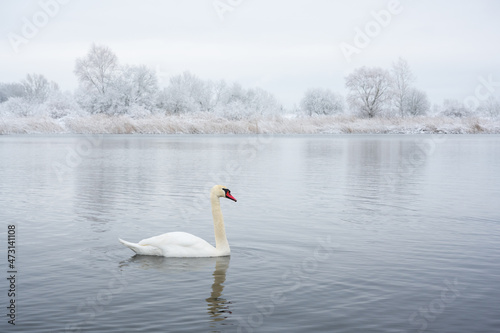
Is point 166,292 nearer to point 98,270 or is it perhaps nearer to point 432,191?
point 98,270

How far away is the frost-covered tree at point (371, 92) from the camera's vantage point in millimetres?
80312

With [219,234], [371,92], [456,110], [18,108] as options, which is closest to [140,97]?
[18,108]

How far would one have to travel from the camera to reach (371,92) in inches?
3184

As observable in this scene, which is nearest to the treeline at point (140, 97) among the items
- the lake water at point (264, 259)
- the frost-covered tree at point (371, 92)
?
the frost-covered tree at point (371, 92)

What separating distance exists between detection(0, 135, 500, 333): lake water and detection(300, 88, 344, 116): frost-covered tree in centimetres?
8802

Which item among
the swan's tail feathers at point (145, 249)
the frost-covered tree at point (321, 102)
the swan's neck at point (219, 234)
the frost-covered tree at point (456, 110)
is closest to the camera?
the swan's tail feathers at point (145, 249)

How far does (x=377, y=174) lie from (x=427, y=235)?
1270 cm

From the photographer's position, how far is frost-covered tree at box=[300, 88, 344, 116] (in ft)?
355

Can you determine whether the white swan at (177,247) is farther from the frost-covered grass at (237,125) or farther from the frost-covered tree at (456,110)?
the frost-covered tree at (456,110)

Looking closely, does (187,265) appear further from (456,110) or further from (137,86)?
(456,110)

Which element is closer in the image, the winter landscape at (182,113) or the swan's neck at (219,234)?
the swan's neck at (219,234)

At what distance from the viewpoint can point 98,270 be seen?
8.93 m

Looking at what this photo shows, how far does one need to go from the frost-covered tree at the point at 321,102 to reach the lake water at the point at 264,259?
8802 centimetres

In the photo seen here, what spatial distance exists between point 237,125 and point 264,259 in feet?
194
